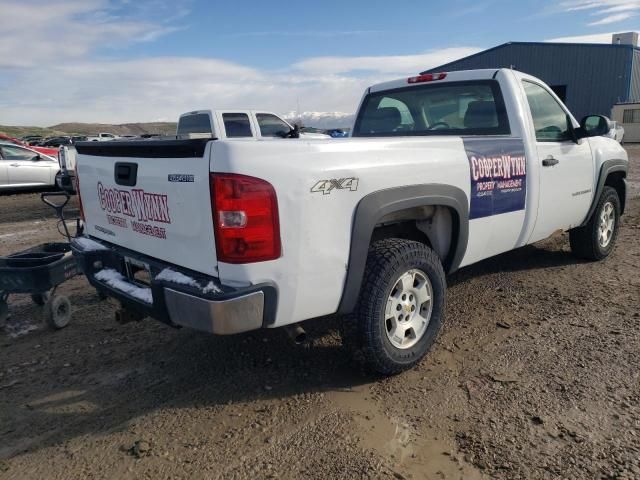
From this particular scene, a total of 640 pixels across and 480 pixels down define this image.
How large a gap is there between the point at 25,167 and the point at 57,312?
10815 mm

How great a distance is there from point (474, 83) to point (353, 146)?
214 cm

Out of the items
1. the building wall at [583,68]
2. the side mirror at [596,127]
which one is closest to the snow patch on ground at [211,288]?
the side mirror at [596,127]

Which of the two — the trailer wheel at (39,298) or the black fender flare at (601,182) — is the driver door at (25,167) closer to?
the trailer wheel at (39,298)

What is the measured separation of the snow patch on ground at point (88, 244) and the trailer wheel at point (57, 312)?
0.74 metres

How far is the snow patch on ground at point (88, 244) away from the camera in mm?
3408

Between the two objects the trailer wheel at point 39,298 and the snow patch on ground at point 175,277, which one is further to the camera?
the trailer wheel at point 39,298

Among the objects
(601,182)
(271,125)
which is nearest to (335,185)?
(601,182)

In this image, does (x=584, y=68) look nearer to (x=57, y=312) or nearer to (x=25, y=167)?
(x=25, y=167)

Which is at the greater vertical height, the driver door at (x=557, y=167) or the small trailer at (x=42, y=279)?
the driver door at (x=557, y=167)

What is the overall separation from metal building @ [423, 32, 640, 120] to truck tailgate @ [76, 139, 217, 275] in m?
32.9

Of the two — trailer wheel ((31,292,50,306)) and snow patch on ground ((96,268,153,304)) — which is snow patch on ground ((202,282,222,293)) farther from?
trailer wheel ((31,292,50,306))

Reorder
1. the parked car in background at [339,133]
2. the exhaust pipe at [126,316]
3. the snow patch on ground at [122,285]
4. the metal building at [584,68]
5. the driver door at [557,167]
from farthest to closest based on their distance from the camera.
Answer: the metal building at [584,68] → the parked car in background at [339,133] → the driver door at [557,167] → the exhaust pipe at [126,316] → the snow patch on ground at [122,285]

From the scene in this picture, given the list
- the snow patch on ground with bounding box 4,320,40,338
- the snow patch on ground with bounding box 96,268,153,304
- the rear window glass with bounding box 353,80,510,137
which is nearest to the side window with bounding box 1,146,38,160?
the snow patch on ground with bounding box 4,320,40,338

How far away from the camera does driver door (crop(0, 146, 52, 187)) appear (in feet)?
42.6
